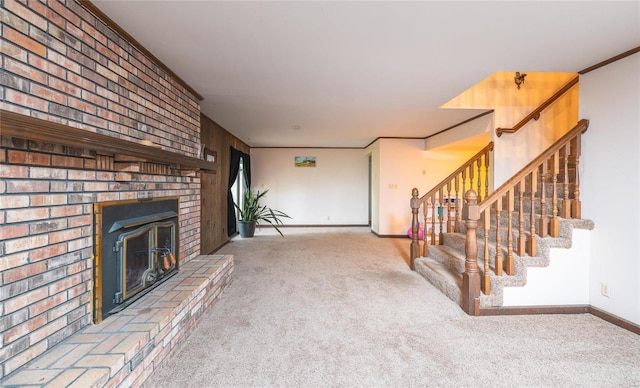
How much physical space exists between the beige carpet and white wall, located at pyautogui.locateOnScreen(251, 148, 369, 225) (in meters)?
4.58

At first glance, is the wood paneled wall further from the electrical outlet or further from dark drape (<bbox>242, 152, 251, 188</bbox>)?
the electrical outlet

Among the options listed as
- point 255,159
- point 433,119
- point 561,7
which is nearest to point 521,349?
point 561,7

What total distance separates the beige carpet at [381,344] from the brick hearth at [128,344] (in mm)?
158

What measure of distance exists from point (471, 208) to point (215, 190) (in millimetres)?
4164

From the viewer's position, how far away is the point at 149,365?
5.23 feet

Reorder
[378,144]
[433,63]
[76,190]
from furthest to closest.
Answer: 1. [378,144]
2. [433,63]
3. [76,190]

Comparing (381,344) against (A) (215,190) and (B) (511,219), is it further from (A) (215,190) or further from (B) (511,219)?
(A) (215,190)

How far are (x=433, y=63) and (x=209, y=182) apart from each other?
3.81 metres

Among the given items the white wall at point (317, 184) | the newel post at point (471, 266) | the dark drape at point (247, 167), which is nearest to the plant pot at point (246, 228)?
the dark drape at point (247, 167)

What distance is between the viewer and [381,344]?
6.69 ft

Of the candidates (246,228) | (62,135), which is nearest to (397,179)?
(246,228)

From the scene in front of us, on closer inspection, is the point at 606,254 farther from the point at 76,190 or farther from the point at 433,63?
the point at 76,190

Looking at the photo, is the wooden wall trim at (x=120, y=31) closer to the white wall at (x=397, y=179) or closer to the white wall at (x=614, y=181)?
the white wall at (x=614, y=181)

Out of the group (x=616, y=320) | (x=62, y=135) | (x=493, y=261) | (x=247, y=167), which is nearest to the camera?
(x=62, y=135)
